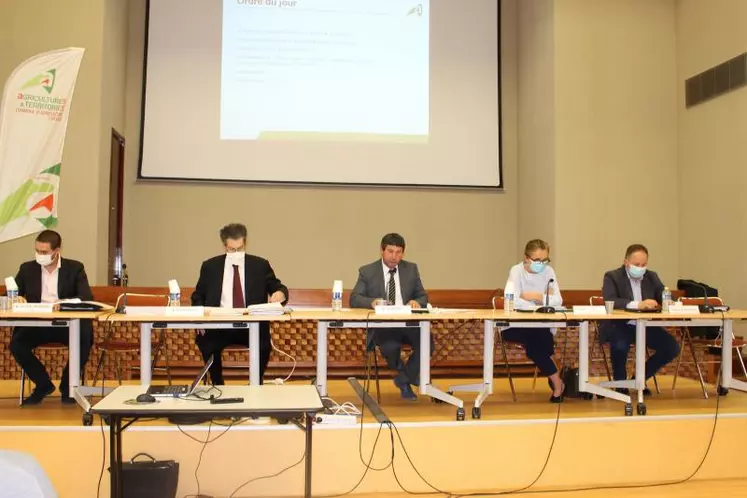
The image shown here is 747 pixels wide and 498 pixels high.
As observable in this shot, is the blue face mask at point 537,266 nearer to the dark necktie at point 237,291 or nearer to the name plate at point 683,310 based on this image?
the name plate at point 683,310

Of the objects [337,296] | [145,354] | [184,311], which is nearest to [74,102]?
[145,354]

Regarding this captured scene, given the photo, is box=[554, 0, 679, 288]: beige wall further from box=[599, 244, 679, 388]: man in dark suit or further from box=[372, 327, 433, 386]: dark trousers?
box=[372, 327, 433, 386]: dark trousers

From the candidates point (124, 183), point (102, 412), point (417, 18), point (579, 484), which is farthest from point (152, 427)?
point (417, 18)

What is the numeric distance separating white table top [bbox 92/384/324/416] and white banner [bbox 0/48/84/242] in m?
4.40

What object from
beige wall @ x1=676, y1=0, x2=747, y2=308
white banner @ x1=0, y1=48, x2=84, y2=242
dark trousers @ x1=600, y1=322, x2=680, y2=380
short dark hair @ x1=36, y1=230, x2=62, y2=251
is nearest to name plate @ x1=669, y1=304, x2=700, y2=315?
dark trousers @ x1=600, y1=322, x2=680, y2=380

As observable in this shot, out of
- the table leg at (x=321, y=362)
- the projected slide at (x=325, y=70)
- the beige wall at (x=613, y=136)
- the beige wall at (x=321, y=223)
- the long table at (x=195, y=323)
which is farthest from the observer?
the beige wall at (x=321, y=223)

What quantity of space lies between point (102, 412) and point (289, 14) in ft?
20.3

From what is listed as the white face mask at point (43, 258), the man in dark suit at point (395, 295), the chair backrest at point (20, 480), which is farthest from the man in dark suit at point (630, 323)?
the chair backrest at point (20, 480)

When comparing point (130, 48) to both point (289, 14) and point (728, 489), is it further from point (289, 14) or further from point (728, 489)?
point (728, 489)

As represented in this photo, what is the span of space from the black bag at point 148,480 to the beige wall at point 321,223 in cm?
481

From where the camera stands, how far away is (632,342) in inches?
198

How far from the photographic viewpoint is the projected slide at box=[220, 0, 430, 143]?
25.7ft

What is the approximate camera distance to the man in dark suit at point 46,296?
4.57 meters

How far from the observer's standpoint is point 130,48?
806 centimetres
